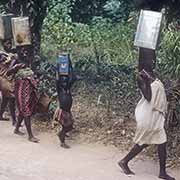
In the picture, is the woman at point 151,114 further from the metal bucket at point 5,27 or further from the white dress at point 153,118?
the metal bucket at point 5,27

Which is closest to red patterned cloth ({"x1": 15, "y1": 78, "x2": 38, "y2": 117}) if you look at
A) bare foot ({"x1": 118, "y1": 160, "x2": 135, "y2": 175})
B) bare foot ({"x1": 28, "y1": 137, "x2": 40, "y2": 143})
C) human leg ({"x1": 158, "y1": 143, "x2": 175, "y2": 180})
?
bare foot ({"x1": 28, "y1": 137, "x2": 40, "y2": 143})

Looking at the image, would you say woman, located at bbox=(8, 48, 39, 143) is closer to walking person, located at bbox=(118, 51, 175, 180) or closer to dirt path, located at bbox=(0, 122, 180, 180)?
dirt path, located at bbox=(0, 122, 180, 180)

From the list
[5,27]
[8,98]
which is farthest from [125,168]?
[5,27]

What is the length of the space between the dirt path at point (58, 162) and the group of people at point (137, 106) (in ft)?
0.52

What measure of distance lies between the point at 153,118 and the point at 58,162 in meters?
1.29

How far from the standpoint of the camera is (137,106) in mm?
6371

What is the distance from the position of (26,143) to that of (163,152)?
6.50 feet

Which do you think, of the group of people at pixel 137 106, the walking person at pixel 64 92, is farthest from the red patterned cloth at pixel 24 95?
the walking person at pixel 64 92

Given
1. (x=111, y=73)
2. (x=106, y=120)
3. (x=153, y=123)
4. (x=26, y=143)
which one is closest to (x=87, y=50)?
(x=111, y=73)

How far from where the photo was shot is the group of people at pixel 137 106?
243 inches

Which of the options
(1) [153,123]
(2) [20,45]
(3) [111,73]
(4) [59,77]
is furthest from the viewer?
(3) [111,73]

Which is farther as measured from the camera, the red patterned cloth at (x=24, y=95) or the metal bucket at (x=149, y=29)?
the red patterned cloth at (x=24, y=95)

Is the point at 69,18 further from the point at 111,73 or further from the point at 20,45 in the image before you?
the point at 20,45

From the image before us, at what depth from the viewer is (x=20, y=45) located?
7629mm
